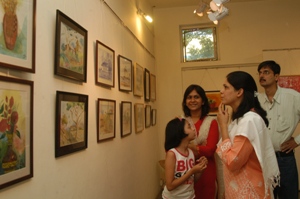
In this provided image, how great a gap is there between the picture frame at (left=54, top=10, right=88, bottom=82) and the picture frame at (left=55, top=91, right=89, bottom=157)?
0.13 metres

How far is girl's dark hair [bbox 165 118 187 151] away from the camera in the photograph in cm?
191

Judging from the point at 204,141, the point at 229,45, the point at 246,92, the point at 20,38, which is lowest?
the point at 204,141

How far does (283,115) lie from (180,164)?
132 cm

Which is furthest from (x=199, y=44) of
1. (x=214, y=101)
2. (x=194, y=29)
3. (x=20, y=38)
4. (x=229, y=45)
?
(x=20, y=38)

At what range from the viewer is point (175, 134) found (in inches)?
75.5

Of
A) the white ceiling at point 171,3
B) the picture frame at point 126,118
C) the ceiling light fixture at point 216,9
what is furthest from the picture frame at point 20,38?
the white ceiling at point 171,3

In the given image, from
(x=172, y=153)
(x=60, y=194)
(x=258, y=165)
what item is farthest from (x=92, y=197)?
(x=258, y=165)

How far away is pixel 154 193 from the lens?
4.11 metres

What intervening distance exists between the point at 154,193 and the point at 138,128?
1.48 m

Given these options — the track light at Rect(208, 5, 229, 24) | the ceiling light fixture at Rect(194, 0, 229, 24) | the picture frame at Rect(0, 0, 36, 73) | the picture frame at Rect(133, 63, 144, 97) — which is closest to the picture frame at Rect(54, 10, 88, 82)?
the picture frame at Rect(0, 0, 36, 73)

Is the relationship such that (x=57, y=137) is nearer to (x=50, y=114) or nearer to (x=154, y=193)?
(x=50, y=114)

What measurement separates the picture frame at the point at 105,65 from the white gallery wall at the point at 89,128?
5cm

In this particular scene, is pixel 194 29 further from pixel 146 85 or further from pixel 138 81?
pixel 138 81

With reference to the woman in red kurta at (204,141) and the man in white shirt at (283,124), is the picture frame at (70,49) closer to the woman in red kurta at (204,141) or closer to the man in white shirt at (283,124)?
the woman in red kurta at (204,141)
